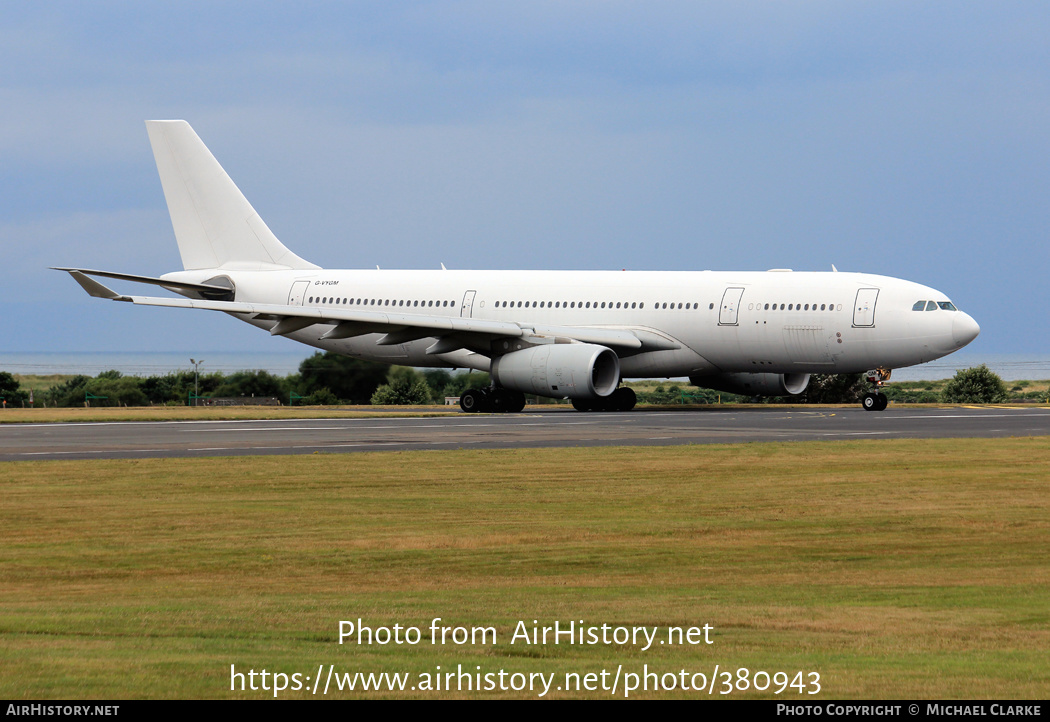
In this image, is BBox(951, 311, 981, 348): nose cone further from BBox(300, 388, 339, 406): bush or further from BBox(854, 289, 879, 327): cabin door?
BBox(300, 388, 339, 406): bush

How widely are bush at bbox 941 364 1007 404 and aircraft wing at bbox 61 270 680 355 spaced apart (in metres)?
21.1

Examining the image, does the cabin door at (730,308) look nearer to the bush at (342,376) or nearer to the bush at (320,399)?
the bush at (342,376)

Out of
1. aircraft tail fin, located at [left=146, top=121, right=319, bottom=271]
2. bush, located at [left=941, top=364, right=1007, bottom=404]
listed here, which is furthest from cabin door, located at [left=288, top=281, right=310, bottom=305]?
bush, located at [left=941, top=364, right=1007, bottom=404]

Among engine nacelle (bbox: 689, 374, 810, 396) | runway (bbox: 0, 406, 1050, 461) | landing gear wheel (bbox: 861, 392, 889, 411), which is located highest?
engine nacelle (bbox: 689, 374, 810, 396)

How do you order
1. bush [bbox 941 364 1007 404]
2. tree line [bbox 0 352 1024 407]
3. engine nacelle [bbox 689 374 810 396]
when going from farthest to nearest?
bush [bbox 941 364 1007 404], tree line [bbox 0 352 1024 407], engine nacelle [bbox 689 374 810 396]

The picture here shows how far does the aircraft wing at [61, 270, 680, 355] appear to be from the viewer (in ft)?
Result: 116

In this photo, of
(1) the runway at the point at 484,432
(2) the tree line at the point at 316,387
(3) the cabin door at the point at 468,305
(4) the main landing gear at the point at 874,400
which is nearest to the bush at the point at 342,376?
(2) the tree line at the point at 316,387

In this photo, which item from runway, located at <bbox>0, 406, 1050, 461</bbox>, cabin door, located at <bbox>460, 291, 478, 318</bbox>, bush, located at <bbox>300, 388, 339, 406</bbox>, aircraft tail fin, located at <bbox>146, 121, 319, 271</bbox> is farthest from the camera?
bush, located at <bbox>300, 388, 339, 406</bbox>

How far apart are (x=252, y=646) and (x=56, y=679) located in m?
Result: 1.18

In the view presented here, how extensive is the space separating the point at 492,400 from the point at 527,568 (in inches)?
1033

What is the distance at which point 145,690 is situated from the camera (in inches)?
255

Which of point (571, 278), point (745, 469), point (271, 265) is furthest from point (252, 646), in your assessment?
point (271, 265)

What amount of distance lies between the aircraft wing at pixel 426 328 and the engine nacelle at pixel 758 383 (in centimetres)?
284

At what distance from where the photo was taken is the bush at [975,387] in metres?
52.2
